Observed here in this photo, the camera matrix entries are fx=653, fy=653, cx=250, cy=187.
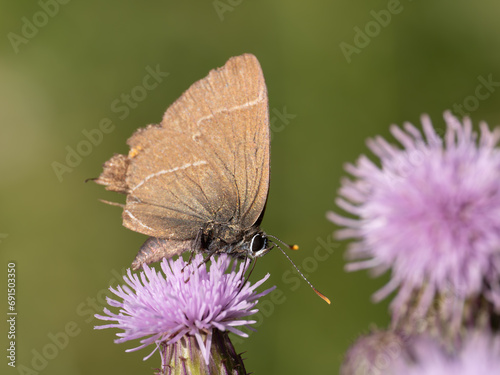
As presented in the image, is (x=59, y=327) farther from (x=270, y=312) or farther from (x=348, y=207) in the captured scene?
(x=348, y=207)

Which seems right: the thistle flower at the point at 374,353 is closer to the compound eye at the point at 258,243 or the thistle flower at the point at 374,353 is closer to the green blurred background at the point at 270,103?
the compound eye at the point at 258,243

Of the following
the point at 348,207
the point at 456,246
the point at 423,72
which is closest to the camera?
the point at 456,246

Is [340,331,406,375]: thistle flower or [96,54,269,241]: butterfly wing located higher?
[96,54,269,241]: butterfly wing

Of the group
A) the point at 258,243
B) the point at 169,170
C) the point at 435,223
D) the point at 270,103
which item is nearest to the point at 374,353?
the point at 435,223

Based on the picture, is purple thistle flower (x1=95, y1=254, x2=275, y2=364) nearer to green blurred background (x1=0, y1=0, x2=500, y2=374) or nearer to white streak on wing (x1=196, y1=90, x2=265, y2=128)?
white streak on wing (x1=196, y1=90, x2=265, y2=128)

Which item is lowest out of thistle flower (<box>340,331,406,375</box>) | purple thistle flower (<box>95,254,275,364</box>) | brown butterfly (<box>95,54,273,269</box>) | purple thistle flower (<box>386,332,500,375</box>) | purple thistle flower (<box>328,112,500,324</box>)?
purple thistle flower (<box>386,332,500,375</box>)

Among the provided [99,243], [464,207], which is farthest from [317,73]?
[464,207]

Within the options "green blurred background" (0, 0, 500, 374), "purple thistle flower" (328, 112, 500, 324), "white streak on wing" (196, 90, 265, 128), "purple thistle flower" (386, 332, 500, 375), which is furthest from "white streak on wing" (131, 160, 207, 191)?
"green blurred background" (0, 0, 500, 374)
